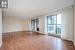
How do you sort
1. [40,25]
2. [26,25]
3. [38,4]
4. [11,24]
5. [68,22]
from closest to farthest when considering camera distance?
[38,4]
[68,22]
[40,25]
[11,24]
[26,25]

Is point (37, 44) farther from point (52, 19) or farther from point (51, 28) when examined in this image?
point (52, 19)

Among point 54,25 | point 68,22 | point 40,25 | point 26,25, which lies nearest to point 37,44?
point 68,22

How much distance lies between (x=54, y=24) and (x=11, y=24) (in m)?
6.76

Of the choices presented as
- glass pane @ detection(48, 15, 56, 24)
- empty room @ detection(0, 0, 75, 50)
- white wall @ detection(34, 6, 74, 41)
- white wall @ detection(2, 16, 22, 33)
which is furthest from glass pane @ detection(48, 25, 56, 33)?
white wall @ detection(2, 16, 22, 33)

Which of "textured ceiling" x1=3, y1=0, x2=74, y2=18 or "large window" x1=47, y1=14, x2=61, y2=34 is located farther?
"large window" x1=47, y1=14, x2=61, y2=34

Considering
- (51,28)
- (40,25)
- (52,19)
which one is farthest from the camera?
(40,25)

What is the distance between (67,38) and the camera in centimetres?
612

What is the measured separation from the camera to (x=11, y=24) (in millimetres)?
12594

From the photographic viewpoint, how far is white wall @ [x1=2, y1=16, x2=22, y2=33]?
12.0 meters

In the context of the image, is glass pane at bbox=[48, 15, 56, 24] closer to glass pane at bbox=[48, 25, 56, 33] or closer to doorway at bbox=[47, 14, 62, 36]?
doorway at bbox=[47, 14, 62, 36]

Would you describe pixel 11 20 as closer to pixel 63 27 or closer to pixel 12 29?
pixel 12 29

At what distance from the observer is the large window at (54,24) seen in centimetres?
765

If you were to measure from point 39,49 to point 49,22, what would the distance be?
17.7 feet

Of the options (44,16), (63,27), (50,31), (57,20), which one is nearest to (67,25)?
(63,27)
